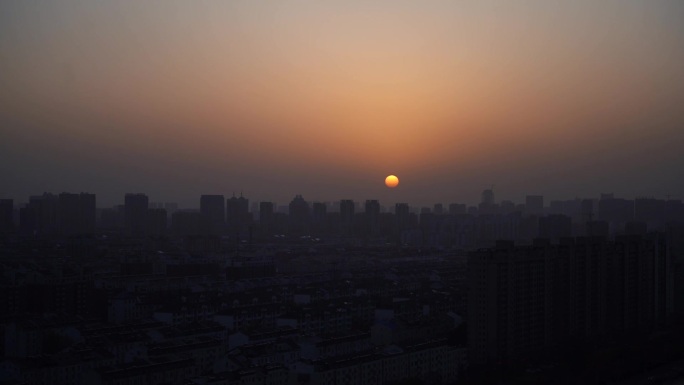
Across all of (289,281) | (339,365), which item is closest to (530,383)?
(339,365)

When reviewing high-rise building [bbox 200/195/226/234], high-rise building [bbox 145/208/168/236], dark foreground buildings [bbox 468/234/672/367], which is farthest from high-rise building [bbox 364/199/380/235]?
dark foreground buildings [bbox 468/234/672/367]

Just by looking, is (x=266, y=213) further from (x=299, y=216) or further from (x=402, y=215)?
(x=402, y=215)

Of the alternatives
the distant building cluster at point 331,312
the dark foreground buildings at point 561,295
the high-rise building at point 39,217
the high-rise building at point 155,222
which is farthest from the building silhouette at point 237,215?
the dark foreground buildings at point 561,295

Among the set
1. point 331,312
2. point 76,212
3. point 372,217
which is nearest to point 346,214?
point 372,217

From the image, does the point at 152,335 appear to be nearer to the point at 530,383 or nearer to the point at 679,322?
the point at 530,383

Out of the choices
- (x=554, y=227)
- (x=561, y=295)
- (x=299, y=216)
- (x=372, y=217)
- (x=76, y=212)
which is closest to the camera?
(x=561, y=295)

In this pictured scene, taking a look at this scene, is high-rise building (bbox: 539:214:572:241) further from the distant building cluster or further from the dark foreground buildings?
the dark foreground buildings
